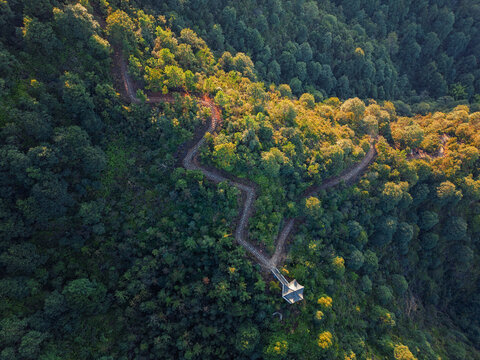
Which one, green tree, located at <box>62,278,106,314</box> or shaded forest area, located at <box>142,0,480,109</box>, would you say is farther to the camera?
shaded forest area, located at <box>142,0,480,109</box>

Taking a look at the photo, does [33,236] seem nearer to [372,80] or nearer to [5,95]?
[5,95]

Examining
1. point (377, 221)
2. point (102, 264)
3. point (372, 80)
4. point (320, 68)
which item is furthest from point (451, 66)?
point (102, 264)

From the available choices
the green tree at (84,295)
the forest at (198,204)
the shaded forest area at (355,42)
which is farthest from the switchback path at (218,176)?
the green tree at (84,295)

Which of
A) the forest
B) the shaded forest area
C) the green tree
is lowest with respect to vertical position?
the green tree

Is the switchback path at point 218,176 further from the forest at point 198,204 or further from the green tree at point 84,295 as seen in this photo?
the green tree at point 84,295

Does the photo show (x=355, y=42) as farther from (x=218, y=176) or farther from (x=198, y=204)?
(x=198, y=204)

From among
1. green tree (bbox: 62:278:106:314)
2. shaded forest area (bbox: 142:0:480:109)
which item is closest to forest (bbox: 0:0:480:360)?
green tree (bbox: 62:278:106:314)

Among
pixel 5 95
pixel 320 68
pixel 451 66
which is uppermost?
pixel 451 66

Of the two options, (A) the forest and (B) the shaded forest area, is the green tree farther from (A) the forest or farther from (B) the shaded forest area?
(B) the shaded forest area
